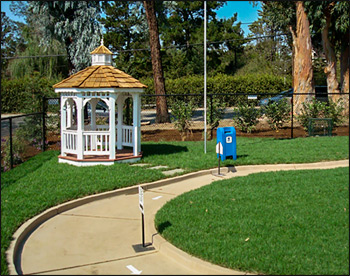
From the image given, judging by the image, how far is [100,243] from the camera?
6840 mm

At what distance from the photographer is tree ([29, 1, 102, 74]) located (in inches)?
925

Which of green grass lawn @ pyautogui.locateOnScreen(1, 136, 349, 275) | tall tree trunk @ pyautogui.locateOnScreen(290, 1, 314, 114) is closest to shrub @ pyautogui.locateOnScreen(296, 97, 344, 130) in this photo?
green grass lawn @ pyautogui.locateOnScreen(1, 136, 349, 275)

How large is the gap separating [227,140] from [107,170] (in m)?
3.68

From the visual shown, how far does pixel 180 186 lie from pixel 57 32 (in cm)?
1630

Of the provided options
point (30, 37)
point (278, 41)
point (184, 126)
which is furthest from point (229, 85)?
point (184, 126)

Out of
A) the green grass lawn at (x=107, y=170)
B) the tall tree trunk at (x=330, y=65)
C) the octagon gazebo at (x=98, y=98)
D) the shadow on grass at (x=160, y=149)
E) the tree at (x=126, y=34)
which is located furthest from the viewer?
the tree at (x=126, y=34)

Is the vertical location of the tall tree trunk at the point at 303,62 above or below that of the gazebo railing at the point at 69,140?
above

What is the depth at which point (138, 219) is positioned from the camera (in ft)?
26.6

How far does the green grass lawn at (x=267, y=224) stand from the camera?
5.61 m

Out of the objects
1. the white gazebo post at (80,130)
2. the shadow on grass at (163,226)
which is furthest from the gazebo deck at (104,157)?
the shadow on grass at (163,226)

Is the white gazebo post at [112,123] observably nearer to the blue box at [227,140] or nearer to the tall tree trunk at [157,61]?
the blue box at [227,140]

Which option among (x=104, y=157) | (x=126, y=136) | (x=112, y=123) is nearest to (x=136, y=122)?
(x=112, y=123)

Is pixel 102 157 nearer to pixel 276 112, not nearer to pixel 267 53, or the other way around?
pixel 276 112

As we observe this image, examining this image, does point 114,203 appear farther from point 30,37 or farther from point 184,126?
point 30,37
